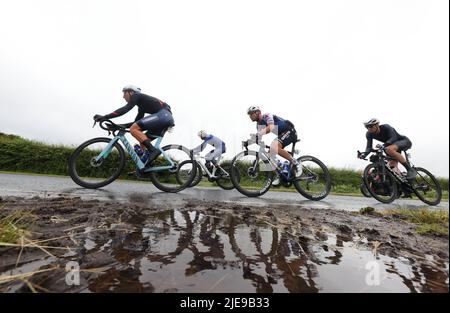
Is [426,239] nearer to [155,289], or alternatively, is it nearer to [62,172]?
[155,289]

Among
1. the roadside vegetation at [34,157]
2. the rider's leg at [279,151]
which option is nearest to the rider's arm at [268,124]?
the rider's leg at [279,151]

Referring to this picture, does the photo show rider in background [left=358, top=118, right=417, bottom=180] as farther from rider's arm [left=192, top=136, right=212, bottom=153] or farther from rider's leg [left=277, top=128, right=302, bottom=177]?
rider's arm [left=192, top=136, right=212, bottom=153]

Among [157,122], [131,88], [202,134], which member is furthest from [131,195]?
[202,134]

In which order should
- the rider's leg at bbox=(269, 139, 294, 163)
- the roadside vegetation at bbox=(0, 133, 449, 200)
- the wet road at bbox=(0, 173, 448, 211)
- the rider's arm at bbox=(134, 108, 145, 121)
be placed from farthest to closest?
1. the roadside vegetation at bbox=(0, 133, 449, 200)
2. the rider's leg at bbox=(269, 139, 294, 163)
3. the rider's arm at bbox=(134, 108, 145, 121)
4. the wet road at bbox=(0, 173, 448, 211)

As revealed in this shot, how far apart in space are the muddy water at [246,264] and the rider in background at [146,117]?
387 cm

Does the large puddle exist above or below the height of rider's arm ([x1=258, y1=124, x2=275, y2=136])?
below

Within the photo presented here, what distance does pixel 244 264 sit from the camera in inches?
50.9

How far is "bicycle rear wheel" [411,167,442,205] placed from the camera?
736 centimetres

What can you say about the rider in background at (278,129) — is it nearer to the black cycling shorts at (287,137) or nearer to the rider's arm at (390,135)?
the black cycling shorts at (287,137)

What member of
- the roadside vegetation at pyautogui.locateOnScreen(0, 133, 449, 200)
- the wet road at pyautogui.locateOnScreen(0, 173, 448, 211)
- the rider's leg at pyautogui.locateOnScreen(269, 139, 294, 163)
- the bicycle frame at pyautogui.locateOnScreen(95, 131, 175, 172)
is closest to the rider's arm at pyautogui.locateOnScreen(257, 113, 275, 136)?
the rider's leg at pyautogui.locateOnScreen(269, 139, 294, 163)

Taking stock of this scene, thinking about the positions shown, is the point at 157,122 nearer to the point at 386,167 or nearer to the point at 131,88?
the point at 131,88

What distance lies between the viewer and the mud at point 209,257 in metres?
1.06

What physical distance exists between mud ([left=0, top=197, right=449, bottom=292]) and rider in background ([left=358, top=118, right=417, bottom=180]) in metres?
5.59
